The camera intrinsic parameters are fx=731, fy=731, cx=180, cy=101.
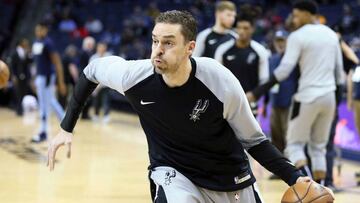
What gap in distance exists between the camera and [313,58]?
7.49 m

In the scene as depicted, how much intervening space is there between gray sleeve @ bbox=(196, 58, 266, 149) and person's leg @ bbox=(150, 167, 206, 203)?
445 millimetres

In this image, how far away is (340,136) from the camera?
11.0 m

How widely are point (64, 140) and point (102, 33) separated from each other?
19.5m

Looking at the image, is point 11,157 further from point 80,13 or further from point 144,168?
point 80,13

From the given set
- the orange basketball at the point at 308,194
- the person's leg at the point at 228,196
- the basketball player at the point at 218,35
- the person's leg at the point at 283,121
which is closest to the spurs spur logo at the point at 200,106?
the person's leg at the point at 228,196

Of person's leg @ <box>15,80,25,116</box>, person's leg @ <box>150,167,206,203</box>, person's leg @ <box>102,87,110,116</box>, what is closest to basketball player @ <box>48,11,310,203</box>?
person's leg @ <box>150,167,206,203</box>

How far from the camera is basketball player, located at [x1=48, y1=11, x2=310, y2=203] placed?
414cm

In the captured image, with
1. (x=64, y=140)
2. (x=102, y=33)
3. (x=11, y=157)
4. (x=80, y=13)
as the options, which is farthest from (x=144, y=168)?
(x=80, y=13)

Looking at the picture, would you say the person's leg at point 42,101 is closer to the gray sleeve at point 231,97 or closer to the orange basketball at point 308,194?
Answer: the gray sleeve at point 231,97

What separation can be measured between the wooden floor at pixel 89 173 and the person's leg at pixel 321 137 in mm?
437

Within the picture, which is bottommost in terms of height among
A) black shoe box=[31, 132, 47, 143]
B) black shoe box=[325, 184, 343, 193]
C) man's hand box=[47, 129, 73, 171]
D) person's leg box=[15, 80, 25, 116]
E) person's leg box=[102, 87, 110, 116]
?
person's leg box=[15, 80, 25, 116]

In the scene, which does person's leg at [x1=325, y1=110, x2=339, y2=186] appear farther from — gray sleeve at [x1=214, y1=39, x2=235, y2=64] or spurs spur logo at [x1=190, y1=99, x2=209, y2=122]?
spurs spur logo at [x1=190, y1=99, x2=209, y2=122]

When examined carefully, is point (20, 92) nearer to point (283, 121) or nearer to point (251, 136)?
point (283, 121)

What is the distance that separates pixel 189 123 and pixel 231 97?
0.30 m
